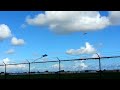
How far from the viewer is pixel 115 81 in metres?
23.6
